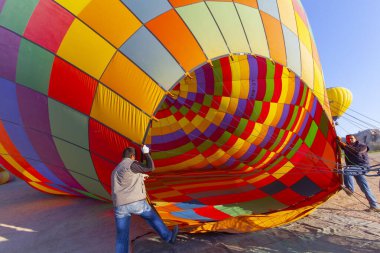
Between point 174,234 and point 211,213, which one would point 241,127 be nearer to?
point 211,213

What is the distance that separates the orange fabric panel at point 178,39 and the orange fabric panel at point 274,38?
0.91 m

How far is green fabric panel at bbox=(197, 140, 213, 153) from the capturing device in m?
5.93

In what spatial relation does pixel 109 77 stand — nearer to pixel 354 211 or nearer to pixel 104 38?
pixel 104 38

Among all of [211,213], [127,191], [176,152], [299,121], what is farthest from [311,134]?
[127,191]

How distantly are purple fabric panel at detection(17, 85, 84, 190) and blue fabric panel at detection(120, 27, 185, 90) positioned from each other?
1063 mm

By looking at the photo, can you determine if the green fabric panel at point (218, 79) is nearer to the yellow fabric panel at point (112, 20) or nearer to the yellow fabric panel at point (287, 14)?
the yellow fabric panel at point (287, 14)

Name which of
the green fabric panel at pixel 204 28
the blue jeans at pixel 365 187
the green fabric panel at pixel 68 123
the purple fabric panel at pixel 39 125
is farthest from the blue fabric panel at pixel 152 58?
the blue jeans at pixel 365 187

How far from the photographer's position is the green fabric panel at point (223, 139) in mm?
5733

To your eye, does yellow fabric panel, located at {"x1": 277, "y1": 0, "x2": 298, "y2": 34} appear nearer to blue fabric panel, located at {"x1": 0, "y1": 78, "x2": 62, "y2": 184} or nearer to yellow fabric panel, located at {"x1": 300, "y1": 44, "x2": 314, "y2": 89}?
yellow fabric panel, located at {"x1": 300, "y1": 44, "x2": 314, "y2": 89}

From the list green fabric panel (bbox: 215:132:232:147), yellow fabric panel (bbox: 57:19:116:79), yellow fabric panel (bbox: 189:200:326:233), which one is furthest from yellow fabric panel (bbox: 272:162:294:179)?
yellow fabric panel (bbox: 57:19:116:79)

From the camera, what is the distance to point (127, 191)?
2.89 m

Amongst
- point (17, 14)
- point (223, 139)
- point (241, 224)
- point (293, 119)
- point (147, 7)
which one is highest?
point (17, 14)

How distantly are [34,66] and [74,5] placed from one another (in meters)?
0.74

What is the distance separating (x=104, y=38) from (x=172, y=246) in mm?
2207
